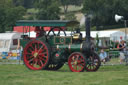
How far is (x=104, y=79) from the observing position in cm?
1012

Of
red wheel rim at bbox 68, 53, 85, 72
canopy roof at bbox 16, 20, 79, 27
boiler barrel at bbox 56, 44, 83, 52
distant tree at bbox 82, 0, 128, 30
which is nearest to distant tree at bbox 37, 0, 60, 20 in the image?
distant tree at bbox 82, 0, 128, 30

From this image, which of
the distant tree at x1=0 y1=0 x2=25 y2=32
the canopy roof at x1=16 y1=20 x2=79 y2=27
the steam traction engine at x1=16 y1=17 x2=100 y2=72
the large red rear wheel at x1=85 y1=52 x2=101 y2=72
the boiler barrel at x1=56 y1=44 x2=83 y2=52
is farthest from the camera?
the distant tree at x1=0 y1=0 x2=25 y2=32

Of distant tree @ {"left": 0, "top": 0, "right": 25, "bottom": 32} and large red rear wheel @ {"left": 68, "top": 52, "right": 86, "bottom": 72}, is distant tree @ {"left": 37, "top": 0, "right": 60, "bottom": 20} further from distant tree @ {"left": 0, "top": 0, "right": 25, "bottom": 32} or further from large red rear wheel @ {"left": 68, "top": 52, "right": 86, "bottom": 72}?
large red rear wheel @ {"left": 68, "top": 52, "right": 86, "bottom": 72}

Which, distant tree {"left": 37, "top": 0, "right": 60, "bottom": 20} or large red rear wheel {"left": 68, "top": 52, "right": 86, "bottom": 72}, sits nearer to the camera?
large red rear wheel {"left": 68, "top": 52, "right": 86, "bottom": 72}

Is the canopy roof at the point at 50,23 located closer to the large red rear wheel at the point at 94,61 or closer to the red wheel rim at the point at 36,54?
the red wheel rim at the point at 36,54

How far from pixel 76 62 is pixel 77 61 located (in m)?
0.06

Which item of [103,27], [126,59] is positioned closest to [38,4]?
[103,27]

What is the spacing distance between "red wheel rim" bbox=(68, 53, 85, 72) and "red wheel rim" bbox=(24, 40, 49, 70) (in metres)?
1.15

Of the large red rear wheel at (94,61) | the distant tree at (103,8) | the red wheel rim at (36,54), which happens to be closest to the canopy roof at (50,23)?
the red wheel rim at (36,54)

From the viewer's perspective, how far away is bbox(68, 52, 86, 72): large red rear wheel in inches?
518

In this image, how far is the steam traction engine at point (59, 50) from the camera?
13.4m

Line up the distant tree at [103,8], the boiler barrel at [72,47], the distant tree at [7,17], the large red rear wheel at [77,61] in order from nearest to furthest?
1. the large red rear wheel at [77,61]
2. the boiler barrel at [72,47]
3. the distant tree at [7,17]
4. the distant tree at [103,8]

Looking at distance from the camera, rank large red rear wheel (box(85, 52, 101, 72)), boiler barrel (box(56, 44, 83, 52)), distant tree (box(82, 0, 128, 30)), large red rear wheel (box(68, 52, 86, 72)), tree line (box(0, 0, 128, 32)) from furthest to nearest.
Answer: distant tree (box(82, 0, 128, 30)) < tree line (box(0, 0, 128, 32)) < large red rear wheel (box(85, 52, 101, 72)) < boiler barrel (box(56, 44, 83, 52)) < large red rear wheel (box(68, 52, 86, 72))

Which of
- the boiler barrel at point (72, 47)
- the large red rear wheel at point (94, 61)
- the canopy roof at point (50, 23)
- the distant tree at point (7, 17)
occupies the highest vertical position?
the distant tree at point (7, 17)
